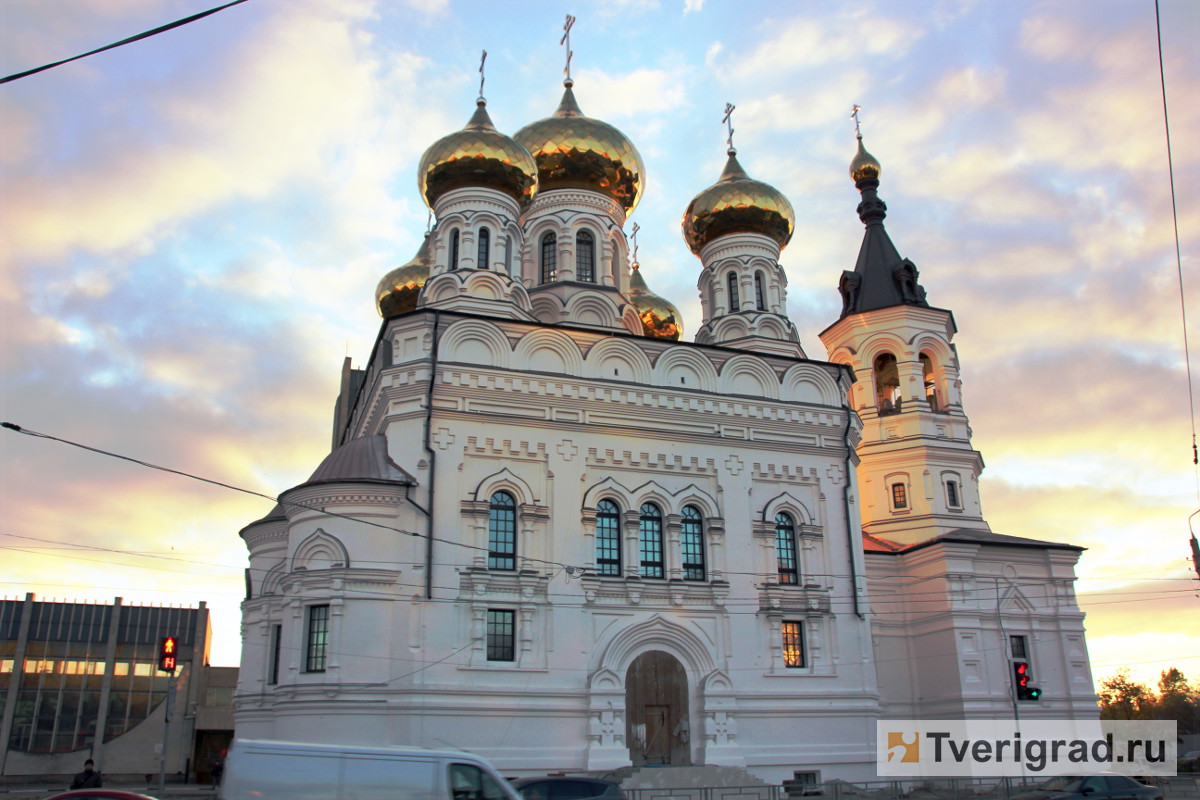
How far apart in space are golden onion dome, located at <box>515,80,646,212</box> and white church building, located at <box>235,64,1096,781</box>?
7 centimetres

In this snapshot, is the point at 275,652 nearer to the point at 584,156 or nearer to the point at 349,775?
the point at 349,775

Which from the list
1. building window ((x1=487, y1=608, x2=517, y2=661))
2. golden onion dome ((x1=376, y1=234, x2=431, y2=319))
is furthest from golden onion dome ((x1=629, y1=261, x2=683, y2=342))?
building window ((x1=487, y1=608, x2=517, y2=661))

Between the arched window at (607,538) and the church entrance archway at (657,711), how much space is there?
1.79m

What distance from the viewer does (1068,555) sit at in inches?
934

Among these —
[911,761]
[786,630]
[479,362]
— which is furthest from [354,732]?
[911,761]

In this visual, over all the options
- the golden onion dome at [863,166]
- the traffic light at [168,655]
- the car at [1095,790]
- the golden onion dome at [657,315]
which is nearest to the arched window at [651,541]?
the car at [1095,790]

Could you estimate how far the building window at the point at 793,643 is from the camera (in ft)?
63.7

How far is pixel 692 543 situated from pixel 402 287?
45.3ft

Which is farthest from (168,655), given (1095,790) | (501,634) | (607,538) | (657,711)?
(1095,790)

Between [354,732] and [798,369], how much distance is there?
12162mm

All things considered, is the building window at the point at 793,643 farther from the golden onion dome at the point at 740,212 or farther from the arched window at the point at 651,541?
the golden onion dome at the point at 740,212

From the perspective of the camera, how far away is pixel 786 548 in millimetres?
20297

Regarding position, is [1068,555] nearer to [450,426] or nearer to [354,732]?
[450,426]

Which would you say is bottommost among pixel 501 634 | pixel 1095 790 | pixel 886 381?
pixel 1095 790
